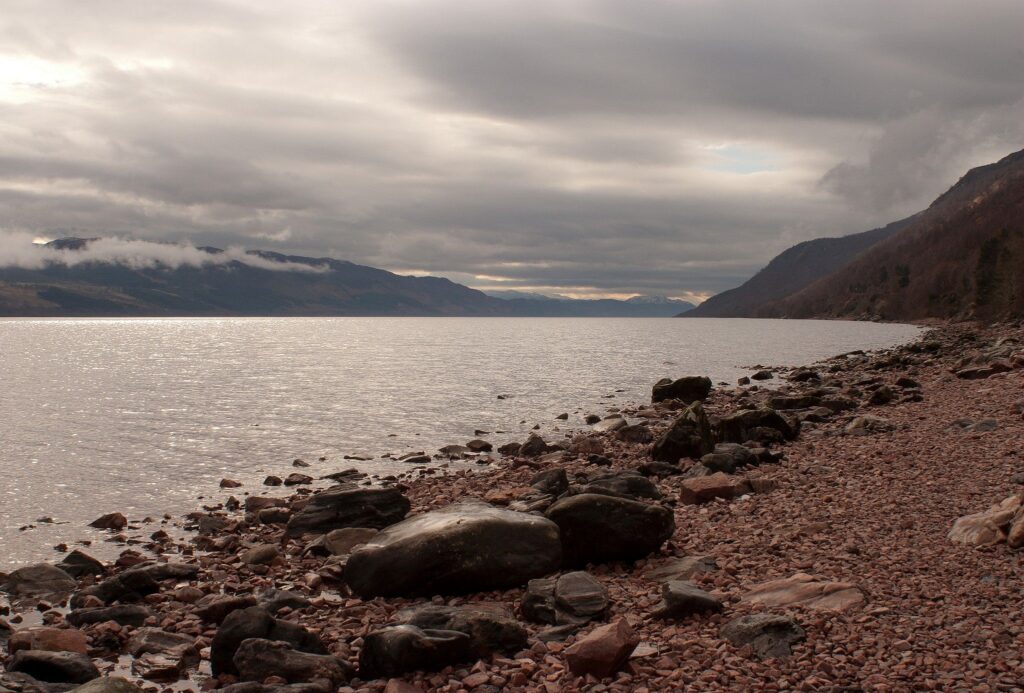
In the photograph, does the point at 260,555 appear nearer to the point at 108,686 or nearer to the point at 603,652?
the point at 108,686

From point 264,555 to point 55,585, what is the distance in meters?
4.16

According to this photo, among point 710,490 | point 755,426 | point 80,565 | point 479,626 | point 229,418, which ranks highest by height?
point 755,426

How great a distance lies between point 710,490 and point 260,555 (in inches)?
433

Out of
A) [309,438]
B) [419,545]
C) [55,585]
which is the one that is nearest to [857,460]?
[419,545]

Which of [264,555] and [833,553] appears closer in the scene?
[833,553]

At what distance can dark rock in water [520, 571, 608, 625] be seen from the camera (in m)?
11.7

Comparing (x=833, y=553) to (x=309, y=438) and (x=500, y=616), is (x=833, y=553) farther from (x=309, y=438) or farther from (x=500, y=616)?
(x=309, y=438)

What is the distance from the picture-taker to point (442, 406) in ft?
168

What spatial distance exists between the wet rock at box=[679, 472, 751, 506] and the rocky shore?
0.18 ft

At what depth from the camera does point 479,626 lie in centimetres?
Answer: 1091

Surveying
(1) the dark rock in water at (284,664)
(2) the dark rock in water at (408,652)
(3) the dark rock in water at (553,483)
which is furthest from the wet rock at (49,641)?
(3) the dark rock in water at (553,483)

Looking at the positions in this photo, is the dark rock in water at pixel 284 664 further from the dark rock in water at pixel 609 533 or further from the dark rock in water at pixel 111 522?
the dark rock in water at pixel 111 522

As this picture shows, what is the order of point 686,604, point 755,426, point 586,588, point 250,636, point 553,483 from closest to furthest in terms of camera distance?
point 686,604 < point 250,636 < point 586,588 < point 553,483 < point 755,426

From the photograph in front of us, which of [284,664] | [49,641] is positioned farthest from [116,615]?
[284,664]
